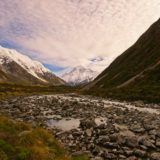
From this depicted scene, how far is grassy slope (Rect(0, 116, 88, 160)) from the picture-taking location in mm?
14305

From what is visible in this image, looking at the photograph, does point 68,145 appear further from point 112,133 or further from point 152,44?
point 152,44

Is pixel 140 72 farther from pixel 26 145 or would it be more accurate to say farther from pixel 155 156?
pixel 26 145

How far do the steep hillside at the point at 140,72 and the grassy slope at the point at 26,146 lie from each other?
144 feet

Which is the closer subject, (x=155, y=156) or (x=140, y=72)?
(x=155, y=156)

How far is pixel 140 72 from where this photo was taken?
377ft

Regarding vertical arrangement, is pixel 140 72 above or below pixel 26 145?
above

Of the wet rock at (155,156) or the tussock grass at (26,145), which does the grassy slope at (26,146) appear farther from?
the wet rock at (155,156)

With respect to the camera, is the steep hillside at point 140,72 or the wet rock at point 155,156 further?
the steep hillside at point 140,72

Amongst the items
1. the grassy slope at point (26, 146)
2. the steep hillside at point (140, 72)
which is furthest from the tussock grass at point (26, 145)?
Result: the steep hillside at point (140, 72)

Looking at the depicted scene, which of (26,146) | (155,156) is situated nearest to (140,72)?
(155,156)

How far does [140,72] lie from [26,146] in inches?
4033

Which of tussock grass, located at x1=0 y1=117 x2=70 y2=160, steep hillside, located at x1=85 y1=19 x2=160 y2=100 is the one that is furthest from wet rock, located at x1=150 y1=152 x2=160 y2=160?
steep hillside, located at x1=85 y1=19 x2=160 y2=100

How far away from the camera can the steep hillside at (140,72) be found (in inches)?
3093

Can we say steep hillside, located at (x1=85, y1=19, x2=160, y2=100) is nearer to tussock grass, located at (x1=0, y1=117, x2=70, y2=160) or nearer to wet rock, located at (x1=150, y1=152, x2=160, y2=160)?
wet rock, located at (x1=150, y1=152, x2=160, y2=160)
